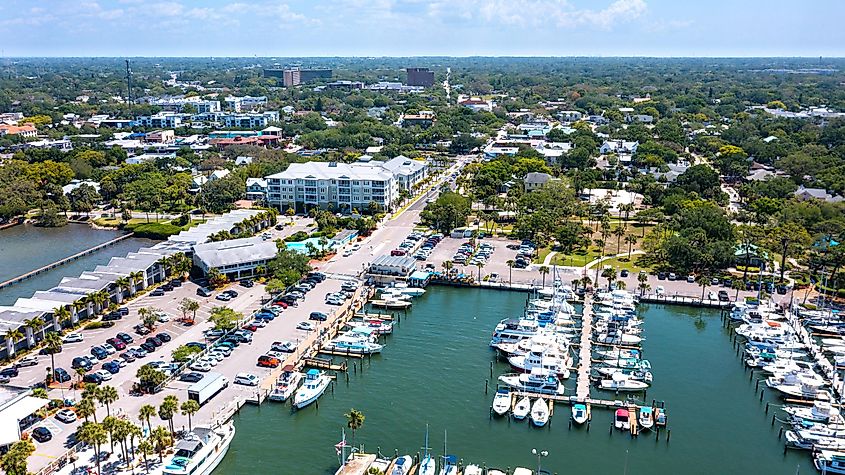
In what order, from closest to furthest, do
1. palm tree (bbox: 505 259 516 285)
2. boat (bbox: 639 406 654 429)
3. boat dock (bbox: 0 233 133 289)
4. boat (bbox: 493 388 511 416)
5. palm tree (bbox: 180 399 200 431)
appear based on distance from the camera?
palm tree (bbox: 180 399 200 431), boat (bbox: 639 406 654 429), boat (bbox: 493 388 511 416), palm tree (bbox: 505 259 516 285), boat dock (bbox: 0 233 133 289)

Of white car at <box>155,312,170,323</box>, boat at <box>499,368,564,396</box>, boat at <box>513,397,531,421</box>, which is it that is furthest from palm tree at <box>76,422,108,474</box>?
boat at <box>499,368,564,396</box>

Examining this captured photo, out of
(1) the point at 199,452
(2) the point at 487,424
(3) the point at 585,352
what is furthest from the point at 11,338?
(3) the point at 585,352

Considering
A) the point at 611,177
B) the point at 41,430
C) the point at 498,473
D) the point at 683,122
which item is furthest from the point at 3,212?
the point at 683,122

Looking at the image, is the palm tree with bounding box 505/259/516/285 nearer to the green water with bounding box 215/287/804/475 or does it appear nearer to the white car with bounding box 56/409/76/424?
the green water with bounding box 215/287/804/475

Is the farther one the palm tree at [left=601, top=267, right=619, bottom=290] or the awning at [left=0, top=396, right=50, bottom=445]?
the palm tree at [left=601, top=267, right=619, bottom=290]

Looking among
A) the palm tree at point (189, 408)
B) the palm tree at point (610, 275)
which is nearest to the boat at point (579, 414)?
the palm tree at point (189, 408)

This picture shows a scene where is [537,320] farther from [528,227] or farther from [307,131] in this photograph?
[307,131]

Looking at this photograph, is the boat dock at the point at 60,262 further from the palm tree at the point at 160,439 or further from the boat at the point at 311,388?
the palm tree at the point at 160,439

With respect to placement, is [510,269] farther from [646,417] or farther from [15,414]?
[15,414]
